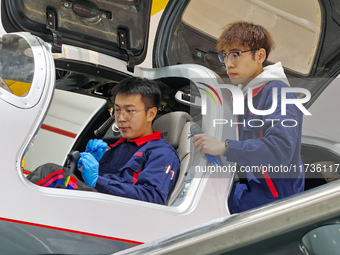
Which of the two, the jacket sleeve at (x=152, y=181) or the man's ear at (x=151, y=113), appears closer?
the jacket sleeve at (x=152, y=181)

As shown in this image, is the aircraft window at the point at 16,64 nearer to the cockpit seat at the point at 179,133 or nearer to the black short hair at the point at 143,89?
the black short hair at the point at 143,89

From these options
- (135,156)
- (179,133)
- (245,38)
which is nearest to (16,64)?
(135,156)

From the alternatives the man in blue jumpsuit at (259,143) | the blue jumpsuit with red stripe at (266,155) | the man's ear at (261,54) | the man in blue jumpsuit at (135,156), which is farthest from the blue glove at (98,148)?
the man's ear at (261,54)

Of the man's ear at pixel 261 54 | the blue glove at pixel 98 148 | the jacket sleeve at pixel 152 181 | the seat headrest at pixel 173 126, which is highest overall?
the man's ear at pixel 261 54

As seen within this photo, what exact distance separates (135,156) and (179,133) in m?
0.35

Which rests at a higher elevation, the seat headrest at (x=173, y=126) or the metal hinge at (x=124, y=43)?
the metal hinge at (x=124, y=43)

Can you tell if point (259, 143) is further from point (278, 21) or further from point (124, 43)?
point (278, 21)

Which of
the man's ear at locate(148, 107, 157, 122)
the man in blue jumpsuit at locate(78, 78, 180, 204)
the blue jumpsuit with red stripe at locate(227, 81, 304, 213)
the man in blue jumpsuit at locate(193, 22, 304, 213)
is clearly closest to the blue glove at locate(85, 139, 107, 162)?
the man in blue jumpsuit at locate(78, 78, 180, 204)

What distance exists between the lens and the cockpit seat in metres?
2.67

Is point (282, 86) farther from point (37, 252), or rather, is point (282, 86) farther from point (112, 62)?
point (37, 252)

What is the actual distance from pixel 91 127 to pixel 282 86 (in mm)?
1394

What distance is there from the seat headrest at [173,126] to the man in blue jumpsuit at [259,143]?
36 cm

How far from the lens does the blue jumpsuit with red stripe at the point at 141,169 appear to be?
240 centimetres

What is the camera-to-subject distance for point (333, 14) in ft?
11.1
